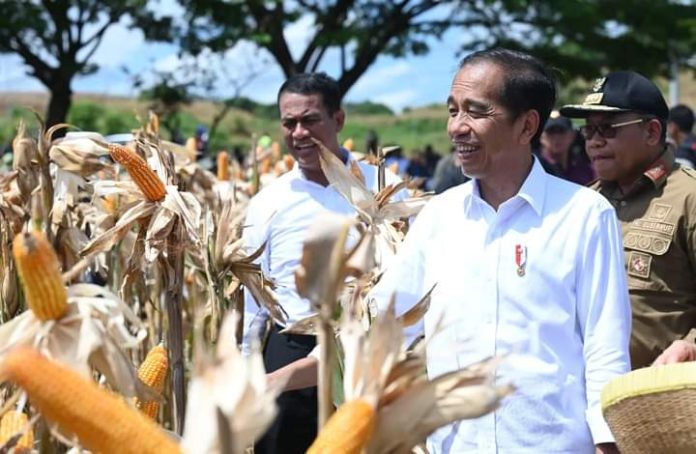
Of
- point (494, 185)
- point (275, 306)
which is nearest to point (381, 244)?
point (275, 306)

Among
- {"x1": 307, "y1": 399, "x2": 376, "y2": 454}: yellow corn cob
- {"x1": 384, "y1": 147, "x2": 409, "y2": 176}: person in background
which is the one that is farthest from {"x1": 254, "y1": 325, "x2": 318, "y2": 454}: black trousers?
{"x1": 307, "y1": 399, "x2": 376, "y2": 454}: yellow corn cob

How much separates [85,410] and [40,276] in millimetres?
305

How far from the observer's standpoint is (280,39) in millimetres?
20000

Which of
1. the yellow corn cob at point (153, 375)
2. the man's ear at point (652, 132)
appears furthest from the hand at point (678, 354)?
the yellow corn cob at point (153, 375)

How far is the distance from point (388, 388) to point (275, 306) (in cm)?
181

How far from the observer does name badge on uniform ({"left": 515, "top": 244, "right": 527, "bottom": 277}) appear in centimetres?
240

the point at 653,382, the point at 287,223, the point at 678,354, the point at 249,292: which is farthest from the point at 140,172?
the point at 653,382

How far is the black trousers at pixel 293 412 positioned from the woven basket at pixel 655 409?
1.88m

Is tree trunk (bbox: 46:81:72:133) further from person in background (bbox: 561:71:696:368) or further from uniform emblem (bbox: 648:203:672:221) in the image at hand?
uniform emblem (bbox: 648:203:672:221)

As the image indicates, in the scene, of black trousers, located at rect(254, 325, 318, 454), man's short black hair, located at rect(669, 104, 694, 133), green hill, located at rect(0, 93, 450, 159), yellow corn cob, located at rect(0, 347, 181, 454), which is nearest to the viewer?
yellow corn cob, located at rect(0, 347, 181, 454)

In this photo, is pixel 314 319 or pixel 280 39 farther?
pixel 280 39

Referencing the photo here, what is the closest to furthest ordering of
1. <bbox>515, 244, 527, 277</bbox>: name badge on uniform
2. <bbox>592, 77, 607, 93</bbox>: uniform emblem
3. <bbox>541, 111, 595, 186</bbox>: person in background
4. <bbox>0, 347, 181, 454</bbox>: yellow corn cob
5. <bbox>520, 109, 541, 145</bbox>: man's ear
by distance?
<bbox>0, 347, 181, 454</bbox>: yellow corn cob → <bbox>515, 244, 527, 277</bbox>: name badge on uniform → <bbox>520, 109, 541, 145</bbox>: man's ear → <bbox>592, 77, 607, 93</bbox>: uniform emblem → <bbox>541, 111, 595, 186</bbox>: person in background

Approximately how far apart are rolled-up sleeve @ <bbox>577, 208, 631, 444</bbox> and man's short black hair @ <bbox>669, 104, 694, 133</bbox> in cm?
526

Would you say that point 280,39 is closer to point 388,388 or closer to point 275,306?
point 275,306
